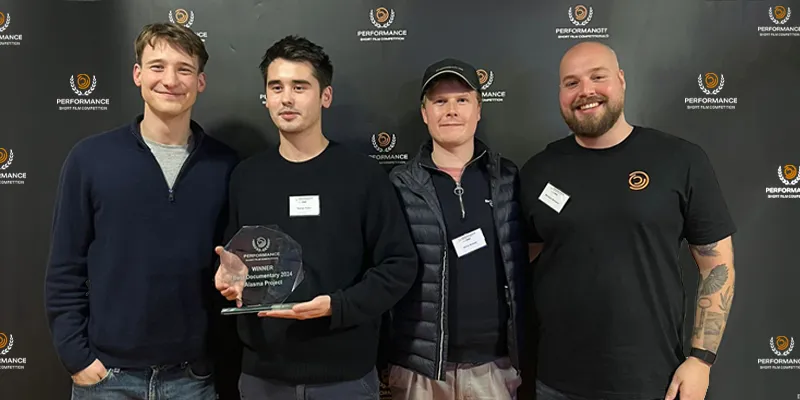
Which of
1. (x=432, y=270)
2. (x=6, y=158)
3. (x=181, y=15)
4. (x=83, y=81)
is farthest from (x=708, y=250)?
(x=6, y=158)

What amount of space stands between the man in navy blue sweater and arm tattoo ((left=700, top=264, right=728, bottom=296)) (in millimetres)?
1794

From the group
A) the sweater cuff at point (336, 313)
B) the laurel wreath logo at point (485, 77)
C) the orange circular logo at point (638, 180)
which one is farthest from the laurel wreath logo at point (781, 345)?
the sweater cuff at point (336, 313)

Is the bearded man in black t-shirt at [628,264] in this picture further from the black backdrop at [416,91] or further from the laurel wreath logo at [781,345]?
the laurel wreath logo at [781,345]

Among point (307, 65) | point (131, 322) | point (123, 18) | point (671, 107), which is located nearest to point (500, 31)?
point (671, 107)

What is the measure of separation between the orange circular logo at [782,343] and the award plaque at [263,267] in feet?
7.54

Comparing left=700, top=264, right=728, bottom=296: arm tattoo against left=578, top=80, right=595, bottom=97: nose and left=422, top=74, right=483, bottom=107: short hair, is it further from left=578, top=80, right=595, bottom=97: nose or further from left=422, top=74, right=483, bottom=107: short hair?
left=422, top=74, right=483, bottom=107: short hair

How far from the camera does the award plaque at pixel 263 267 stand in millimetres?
1710

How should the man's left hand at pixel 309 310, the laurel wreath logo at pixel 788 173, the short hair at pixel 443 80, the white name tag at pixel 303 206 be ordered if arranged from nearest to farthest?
the man's left hand at pixel 309 310 → the white name tag at pixel 303 206 → the short hair at pixel 443 80 → the laurel wreath logo at pixel 788 173

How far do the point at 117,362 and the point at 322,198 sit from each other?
3.00ft

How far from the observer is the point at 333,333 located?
1776 millimetres

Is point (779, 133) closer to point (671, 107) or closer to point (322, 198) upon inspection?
point (671, 107)

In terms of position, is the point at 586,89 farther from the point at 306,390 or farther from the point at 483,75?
the point at 306,390

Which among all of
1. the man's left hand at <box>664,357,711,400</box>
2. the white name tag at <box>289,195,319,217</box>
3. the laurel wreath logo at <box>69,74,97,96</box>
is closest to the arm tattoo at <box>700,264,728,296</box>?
the man's left hand at <box>664,357,711,400</box>

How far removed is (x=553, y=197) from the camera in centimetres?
187
